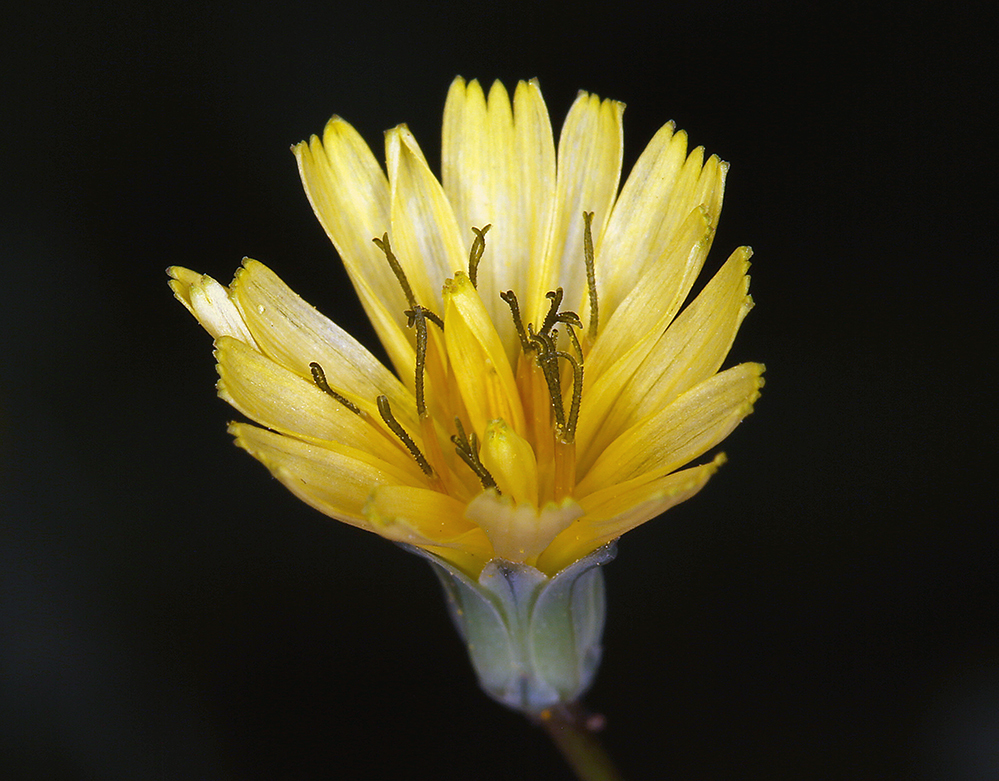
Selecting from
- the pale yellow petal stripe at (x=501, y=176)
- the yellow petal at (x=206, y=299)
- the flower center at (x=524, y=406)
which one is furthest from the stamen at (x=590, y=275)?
the yellow petal at (x=206, y=299)

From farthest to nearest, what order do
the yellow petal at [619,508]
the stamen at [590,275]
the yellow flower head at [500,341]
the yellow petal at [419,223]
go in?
the yellow petal at [419,223] → the stamen at [590,275] → the yellow flower head at [500,341] → the yellow petal at [619,508]

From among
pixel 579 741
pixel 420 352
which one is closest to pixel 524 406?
pixel 420 352

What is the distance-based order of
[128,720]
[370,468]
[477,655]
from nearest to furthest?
[370,468]
[477,655]
[128,720]

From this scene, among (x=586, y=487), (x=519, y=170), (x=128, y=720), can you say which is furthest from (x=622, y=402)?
(x=128, y=720)

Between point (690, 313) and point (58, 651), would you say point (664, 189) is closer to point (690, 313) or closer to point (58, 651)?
point (690, 313)

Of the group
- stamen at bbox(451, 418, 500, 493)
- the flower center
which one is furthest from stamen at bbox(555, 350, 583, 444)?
stamen at bbox(451, 418, 500, 493)

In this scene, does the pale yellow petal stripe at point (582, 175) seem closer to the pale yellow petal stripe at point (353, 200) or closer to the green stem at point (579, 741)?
the pale yellow petal stripe at point (353, 200)

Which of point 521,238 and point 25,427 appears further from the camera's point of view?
point 25,427

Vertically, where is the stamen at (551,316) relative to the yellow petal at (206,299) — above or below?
below
